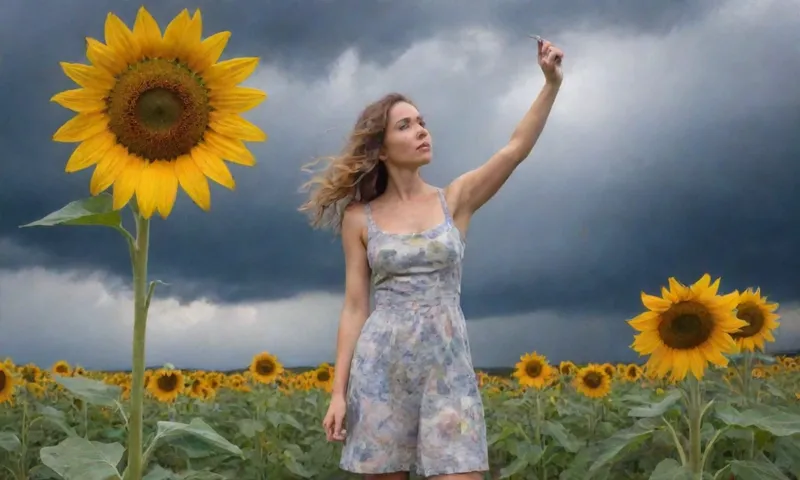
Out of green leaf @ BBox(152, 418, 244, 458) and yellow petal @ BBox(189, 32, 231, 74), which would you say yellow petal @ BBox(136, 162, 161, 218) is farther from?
green leaf @ BBox(152, 418, 244, 458)

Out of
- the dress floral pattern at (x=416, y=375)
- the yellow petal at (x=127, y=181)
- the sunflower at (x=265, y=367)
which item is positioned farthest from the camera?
the sunflower at (x=265, y=367)

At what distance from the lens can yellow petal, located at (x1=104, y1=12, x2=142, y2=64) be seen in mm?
2428

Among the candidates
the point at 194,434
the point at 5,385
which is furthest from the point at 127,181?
the point at 5,385

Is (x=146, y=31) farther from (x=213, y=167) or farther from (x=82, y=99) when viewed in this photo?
(x=213, y=167)

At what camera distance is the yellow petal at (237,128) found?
245 cm

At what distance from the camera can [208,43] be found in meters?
2.44

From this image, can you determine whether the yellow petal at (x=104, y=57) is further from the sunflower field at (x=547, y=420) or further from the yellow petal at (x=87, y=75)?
the sunflower field at (x=547, y=420)

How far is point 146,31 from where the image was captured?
2.44 metres

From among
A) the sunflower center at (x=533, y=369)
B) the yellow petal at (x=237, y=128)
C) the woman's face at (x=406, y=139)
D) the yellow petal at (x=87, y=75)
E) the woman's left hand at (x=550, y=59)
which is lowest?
the sunflower center at (x=533, y=369)

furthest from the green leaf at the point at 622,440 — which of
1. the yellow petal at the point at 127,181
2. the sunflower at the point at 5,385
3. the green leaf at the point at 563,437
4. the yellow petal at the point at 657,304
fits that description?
the sunflower at the point at 5,385

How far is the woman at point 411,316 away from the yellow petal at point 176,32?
5.03 ft

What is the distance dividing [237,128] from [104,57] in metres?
0.41

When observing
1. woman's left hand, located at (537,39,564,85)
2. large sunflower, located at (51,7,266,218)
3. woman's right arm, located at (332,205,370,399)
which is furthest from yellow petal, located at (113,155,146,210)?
woman's left hand, located at (537,39,564,85)

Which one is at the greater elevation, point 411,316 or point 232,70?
point 232,70
